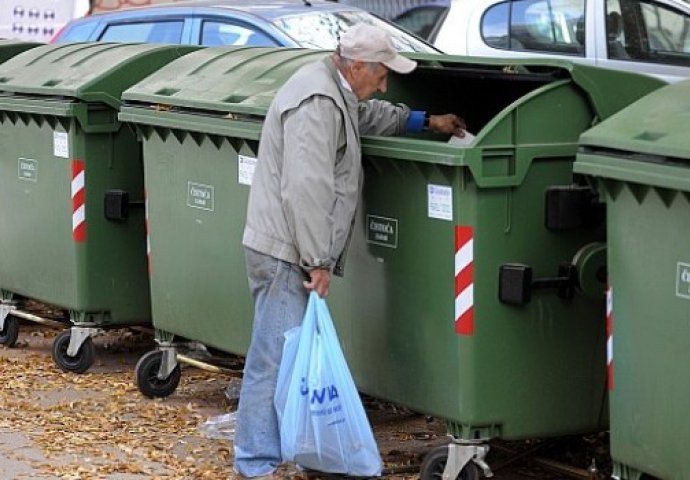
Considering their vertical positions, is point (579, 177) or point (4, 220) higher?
point (579, 177)

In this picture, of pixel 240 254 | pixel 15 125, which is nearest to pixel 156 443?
pixel 240 254

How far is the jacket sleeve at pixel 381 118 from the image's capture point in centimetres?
636

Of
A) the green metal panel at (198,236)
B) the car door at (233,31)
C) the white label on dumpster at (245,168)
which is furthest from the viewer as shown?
the car door at (233,31)

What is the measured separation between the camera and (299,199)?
586 cm

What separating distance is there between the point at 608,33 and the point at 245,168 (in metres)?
5.06

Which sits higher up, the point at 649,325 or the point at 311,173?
the point at 311,173

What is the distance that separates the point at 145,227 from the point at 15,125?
3.41ft

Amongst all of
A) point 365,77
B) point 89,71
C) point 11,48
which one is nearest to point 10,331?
point 89,71

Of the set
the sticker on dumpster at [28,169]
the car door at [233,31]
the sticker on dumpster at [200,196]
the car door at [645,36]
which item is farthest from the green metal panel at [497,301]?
the car door at [645,36]

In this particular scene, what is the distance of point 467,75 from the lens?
676 centimetres

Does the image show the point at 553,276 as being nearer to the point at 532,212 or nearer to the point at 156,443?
the point at 532,212

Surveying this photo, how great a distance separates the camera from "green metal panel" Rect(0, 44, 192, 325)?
8.09 meters

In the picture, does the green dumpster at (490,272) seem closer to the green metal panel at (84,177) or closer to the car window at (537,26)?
the green metal panel at (84,177)

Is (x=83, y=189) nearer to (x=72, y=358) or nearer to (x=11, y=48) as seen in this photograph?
(x=72, y=358)
